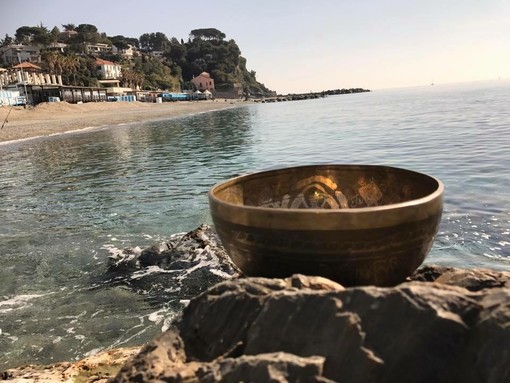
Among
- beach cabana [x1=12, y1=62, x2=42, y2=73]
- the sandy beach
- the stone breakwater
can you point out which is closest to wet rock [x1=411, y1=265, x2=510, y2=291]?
the stone breakwater

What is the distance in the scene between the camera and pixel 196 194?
12195 mm

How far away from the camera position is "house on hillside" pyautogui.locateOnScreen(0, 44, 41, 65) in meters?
93.5

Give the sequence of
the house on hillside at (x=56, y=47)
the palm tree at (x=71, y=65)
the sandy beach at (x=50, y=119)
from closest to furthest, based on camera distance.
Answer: the sandy beach at (x=50, y=119), the palm tree at (x=71, y=65), the house on hillside at (x=56, y=47)

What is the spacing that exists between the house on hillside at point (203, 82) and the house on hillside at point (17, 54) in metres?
46.5

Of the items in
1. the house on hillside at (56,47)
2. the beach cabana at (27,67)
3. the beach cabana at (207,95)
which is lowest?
the beach cabana at (207,95)

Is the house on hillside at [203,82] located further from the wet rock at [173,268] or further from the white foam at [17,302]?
the white foam at [17,302]

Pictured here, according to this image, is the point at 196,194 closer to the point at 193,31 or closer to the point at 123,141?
the point at 123,141

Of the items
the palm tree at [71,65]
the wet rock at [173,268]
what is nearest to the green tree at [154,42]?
the palm tree at [71,65]

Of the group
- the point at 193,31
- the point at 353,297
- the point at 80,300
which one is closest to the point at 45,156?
the point at 80,300

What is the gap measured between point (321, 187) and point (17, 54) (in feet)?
354

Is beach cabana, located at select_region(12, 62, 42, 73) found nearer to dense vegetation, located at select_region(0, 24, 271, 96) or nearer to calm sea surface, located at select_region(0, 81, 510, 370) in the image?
dense vegetation, located at select_region(0, 24, 271, 96)

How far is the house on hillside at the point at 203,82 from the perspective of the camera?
13138 centimetres

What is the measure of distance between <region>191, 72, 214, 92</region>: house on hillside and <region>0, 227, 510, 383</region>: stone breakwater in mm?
133554

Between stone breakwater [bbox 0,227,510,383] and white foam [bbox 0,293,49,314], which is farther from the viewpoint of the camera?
white foam [bbox 0,293,49,314]
